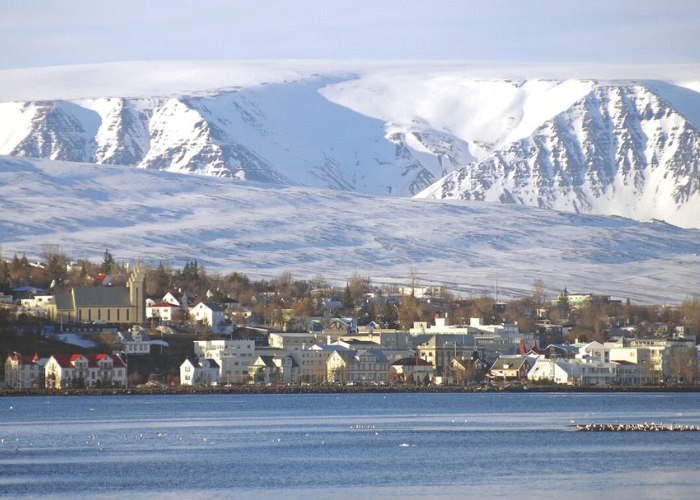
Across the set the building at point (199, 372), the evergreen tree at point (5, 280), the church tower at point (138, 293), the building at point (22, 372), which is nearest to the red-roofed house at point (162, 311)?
the church tower at point (138, 293)

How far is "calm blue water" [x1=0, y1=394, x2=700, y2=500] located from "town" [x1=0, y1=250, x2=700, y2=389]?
2038 centimetres

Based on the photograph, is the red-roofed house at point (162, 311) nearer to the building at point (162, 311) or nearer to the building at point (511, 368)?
the building at point (162, 311)

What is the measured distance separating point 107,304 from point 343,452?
66516mm

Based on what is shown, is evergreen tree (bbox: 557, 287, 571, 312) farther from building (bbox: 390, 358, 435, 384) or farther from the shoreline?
the shoreline

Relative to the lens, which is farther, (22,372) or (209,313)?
(209,313)

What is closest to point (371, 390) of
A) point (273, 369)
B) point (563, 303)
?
point (273, 369)

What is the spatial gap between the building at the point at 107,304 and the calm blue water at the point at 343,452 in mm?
36648

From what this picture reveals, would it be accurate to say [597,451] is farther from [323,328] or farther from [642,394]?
[323,328]

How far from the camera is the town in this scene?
324 ft

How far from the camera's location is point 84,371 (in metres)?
94.8

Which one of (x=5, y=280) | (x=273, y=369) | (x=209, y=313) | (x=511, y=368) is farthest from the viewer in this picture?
(x=5, y=280)

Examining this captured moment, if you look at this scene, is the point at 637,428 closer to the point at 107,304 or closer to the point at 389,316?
the point at 107,304

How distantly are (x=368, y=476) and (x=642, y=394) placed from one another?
5125 cm

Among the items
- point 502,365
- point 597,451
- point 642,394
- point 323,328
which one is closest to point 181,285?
point 323,328
